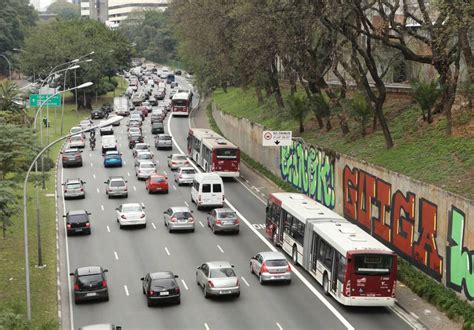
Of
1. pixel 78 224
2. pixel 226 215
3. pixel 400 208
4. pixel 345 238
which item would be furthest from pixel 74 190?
pixel 345 238

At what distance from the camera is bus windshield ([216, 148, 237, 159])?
61281mm

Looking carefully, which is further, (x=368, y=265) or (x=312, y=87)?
(x=312, y=87)

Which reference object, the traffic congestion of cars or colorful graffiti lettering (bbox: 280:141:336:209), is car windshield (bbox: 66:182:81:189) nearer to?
the traffic congestion of cars

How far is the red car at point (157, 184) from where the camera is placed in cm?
5806

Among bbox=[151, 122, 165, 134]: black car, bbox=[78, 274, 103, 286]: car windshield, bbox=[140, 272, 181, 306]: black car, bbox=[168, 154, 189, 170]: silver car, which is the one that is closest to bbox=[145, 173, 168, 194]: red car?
bbox=[168, 154, 189, 170]: silver car

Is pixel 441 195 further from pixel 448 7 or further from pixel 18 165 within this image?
pixel 18 165

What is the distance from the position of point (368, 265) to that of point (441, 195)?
5.07 meters

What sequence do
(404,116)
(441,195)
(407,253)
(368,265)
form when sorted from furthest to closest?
1. (404,116)
2. (407,253)
3. (441,195)
4. (368,265)

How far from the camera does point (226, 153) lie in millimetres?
61438

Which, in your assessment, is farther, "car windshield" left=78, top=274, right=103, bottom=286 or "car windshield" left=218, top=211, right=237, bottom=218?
"car windshield" left=218, top=211, right=237, bottom=218


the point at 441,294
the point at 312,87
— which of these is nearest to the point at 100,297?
the point at 441,294

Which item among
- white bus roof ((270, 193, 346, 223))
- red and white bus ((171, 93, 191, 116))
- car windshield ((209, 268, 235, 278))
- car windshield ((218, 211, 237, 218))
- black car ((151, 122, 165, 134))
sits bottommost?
car windshield ((209, 268, 235, 278))

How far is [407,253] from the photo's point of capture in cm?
3744

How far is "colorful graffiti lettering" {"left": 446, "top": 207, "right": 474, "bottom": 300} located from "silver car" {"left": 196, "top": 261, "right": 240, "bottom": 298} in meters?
9.18
